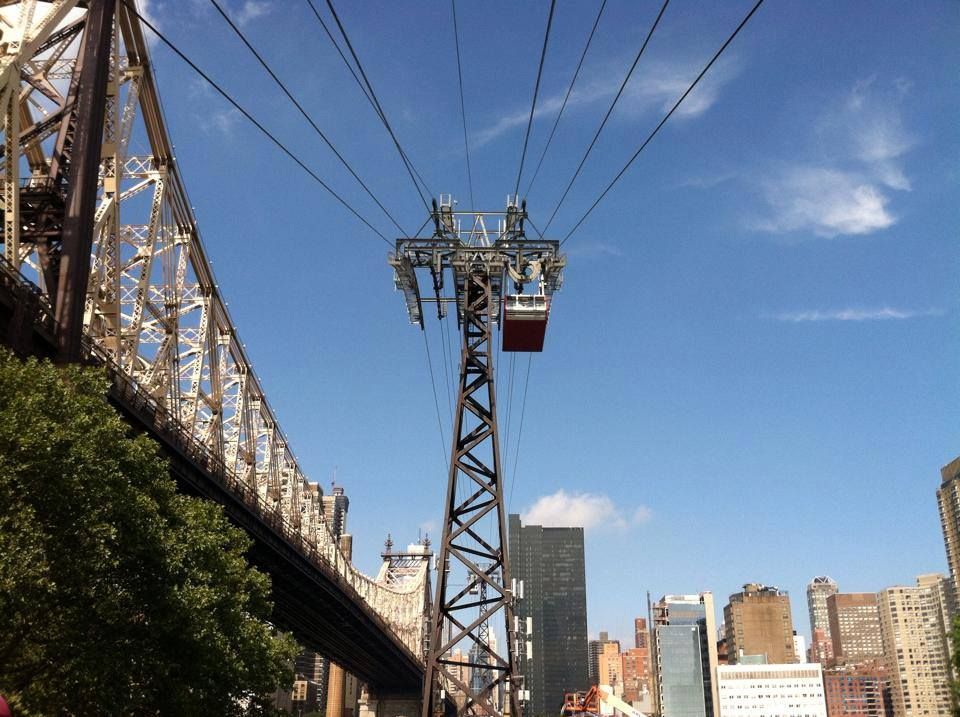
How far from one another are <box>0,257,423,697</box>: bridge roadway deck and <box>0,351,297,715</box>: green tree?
332 centimetres

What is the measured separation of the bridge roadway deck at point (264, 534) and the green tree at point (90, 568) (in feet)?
10.9

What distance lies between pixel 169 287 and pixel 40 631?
28.7m

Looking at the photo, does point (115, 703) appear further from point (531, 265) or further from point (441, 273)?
point (531, 265)

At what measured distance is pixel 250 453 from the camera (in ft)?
211

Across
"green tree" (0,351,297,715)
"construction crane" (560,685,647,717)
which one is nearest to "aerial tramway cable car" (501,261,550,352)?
"green tree" (0,351,297,715)

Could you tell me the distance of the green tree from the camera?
18.1 m

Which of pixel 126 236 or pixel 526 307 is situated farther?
pixel 126 236

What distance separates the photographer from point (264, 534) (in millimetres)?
49531

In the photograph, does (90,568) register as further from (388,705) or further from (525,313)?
(388,705)

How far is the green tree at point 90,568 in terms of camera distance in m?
18.1

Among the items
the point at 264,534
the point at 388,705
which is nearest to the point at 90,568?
the point at 264,534

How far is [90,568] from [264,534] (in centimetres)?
3122

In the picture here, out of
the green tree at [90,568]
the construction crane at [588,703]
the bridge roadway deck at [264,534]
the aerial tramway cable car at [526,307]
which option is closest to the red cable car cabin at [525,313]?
the aerial tramway cable car at [526,307]

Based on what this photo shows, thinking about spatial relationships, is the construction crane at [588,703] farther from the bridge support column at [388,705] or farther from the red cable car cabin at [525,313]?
the red cable car cabin at [525,313]
